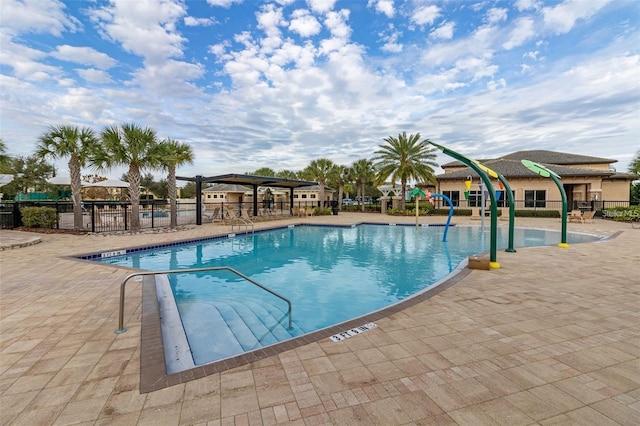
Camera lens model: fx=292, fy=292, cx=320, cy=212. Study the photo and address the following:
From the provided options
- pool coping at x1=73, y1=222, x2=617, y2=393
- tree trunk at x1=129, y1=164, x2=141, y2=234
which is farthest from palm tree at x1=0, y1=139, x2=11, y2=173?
pool coping at x1=73, y1=222, x2=617, y2=393

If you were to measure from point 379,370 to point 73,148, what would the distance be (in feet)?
47.6

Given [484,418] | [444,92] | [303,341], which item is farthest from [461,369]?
[444,92]

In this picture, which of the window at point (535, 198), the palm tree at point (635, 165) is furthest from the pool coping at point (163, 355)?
the palm tree at point (635, 165)

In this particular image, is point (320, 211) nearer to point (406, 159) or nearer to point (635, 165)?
point (406, 159)

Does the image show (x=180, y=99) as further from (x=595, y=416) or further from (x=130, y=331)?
(x=595, y=416)

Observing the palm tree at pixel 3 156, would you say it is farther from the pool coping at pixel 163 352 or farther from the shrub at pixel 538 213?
the shrub at pixel 538 213

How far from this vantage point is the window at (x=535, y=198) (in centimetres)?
2338

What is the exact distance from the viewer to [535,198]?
23.6 metres

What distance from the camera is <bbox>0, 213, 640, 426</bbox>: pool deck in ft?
6.71

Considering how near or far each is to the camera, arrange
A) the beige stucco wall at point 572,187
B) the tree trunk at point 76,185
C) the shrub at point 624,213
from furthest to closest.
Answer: the beige stucco wall at point 572,187 < the shrub at point 624,213 < the tree trunk at point 76,185

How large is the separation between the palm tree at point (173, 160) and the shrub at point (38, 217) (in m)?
4.67

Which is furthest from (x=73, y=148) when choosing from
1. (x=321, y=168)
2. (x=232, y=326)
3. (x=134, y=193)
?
(x=321, y=168)

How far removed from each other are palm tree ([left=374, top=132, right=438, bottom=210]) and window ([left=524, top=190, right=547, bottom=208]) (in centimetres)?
750

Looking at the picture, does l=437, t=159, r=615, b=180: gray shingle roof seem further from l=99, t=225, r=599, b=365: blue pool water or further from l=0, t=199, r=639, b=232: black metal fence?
l=99, t=225, r=599, b=365: blue pool water
